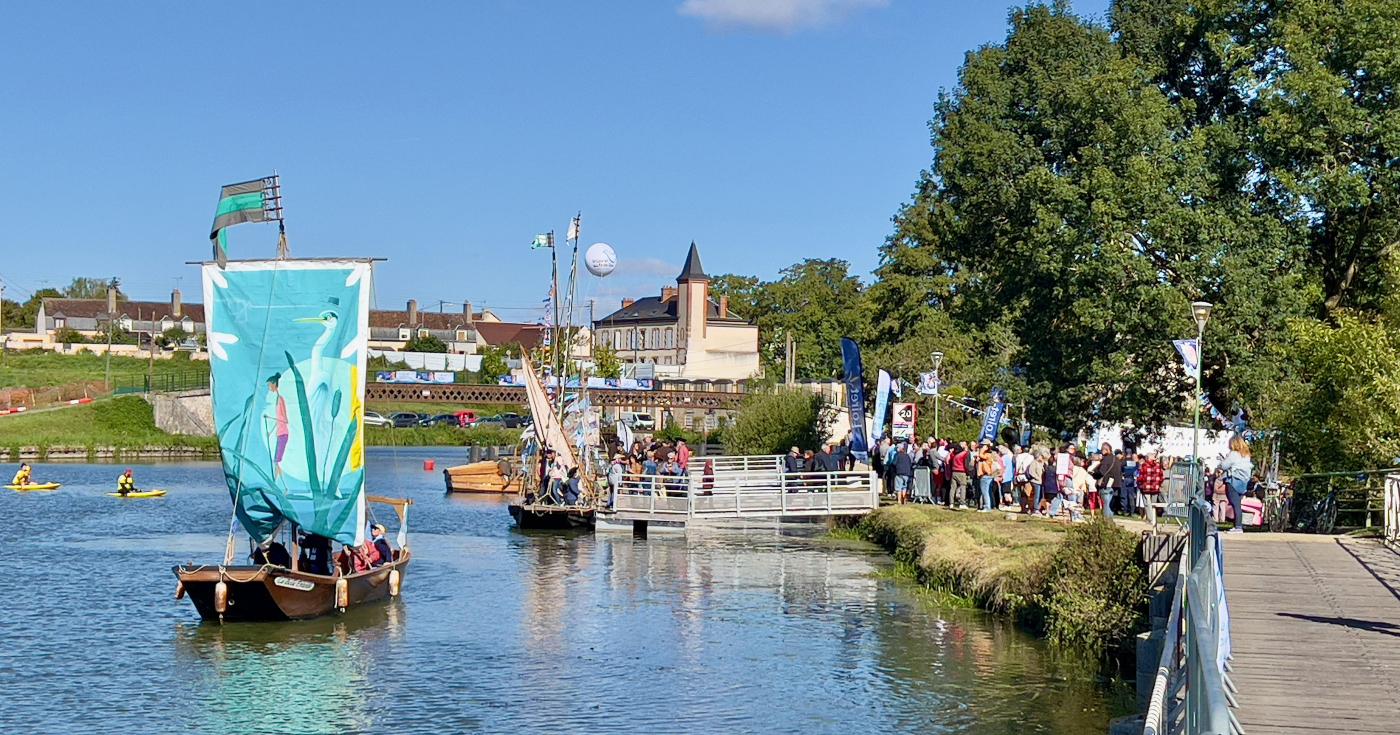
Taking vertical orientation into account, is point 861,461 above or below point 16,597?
above

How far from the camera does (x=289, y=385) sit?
27.7 metres

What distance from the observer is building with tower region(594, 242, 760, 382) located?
507ft

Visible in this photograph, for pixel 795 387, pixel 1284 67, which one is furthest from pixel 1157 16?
pixel 795 387

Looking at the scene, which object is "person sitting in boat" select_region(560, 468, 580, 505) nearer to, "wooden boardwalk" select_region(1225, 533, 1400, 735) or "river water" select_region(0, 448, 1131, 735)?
"river water" select_region(0, 448, 1131, 735)

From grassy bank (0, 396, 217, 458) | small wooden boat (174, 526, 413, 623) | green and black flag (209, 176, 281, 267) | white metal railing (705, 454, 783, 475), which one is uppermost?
green and black flag (209, 176, 281, 267)

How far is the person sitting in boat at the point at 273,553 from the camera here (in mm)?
27547

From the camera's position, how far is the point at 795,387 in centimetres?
6712

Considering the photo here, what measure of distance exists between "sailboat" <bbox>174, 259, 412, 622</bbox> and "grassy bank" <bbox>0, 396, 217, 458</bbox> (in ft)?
191

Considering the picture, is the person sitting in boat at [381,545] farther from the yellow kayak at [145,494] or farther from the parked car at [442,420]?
the parked car at [442,420]

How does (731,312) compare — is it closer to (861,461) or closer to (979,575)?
(861,461)

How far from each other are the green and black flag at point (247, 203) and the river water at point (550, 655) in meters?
7.27

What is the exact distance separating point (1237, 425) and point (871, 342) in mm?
39182

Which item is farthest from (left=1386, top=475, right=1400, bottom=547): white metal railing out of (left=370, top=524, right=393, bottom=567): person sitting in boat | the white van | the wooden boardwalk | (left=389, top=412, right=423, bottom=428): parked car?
(left=389, top=412, right=423, bottom=428): parked car

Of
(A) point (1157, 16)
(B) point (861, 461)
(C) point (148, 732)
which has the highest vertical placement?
(A) point (1157, 16)
